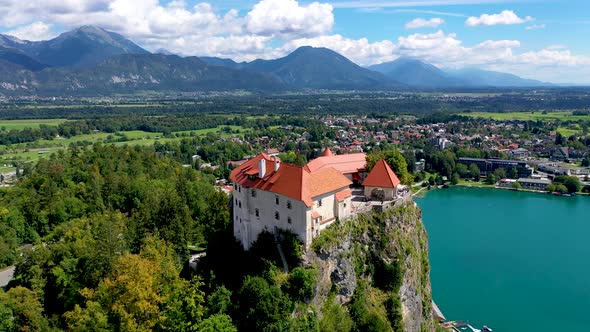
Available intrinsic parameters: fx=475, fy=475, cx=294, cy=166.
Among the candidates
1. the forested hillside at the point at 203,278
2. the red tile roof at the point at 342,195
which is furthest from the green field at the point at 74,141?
the red tile roof at the point at 342,195

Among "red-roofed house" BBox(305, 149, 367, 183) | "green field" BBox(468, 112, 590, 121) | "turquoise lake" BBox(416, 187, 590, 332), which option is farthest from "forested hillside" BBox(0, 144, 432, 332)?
"green field" BBox(468, 112, 590, 121)

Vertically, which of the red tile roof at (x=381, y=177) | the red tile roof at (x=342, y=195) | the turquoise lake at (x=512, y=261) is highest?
the red tile roof at (x=381, y=177)

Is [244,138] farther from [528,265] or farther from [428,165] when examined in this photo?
[528,265]

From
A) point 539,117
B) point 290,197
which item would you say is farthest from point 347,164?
point 539,117

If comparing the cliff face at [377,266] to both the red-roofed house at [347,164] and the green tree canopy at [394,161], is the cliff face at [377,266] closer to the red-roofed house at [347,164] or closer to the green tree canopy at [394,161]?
the green tree canopy at [394,161]

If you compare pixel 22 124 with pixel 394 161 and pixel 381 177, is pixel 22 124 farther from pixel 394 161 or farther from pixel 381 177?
pixel 381 177

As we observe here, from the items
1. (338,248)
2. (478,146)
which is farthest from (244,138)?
(338,248)
